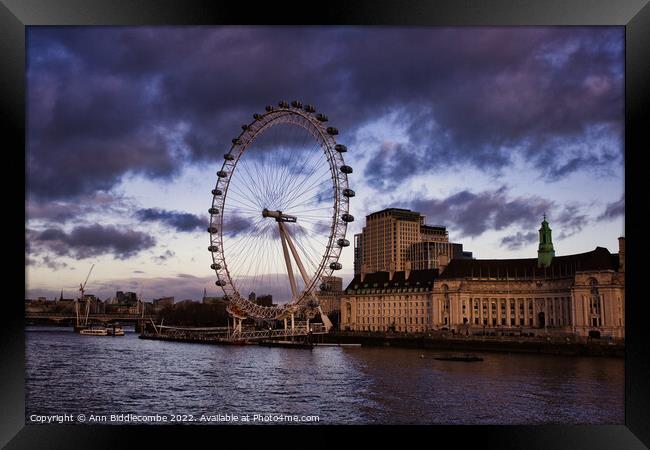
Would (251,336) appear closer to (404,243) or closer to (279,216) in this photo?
(404,243)

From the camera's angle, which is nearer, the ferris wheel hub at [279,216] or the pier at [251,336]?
the ferris wheel hub at [279,216]

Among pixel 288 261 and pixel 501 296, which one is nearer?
pixel 288 261

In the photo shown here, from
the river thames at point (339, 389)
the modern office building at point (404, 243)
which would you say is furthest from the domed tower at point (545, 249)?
the river thames at point (339, 389)

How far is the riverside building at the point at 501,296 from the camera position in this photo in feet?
117

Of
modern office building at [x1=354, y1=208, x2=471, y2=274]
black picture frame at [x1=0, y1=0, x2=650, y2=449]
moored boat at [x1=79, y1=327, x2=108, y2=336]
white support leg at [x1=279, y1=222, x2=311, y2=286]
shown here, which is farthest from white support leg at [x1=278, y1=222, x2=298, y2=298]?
moored boat at [x1=79, y1=327, x2=108, y2=336]

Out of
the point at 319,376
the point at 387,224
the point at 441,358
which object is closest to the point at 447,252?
the point at 387,224

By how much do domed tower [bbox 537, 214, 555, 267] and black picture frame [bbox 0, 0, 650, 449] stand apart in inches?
→ 1228

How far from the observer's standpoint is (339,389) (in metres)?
19.6

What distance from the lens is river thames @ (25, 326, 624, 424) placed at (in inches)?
617
